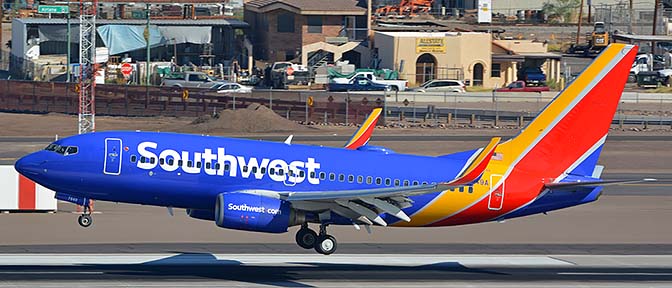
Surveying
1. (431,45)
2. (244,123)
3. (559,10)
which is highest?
(559,10)

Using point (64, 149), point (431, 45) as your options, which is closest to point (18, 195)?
point (64, 149)

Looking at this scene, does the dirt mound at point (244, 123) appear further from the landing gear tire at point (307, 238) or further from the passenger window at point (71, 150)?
the passenger window at point (71, 150)

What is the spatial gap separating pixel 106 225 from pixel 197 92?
51239 mm

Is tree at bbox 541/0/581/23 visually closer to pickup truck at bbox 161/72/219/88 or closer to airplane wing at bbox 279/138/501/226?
pickup truck at bbox 161/72/219/88

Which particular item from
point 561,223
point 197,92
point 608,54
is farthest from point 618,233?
point 197,92

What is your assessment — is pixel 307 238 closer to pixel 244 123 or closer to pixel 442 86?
pixel 244 123

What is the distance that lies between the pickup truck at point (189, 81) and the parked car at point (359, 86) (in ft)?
41.6

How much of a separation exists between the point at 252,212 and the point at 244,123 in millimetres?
56331

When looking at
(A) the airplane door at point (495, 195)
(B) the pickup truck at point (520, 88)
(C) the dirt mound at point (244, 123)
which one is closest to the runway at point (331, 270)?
(A) the airplane door at point (495, 195)

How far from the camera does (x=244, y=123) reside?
316 ft

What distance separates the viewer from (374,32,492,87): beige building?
132500 mm

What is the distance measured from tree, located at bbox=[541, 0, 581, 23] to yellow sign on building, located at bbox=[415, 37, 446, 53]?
44947mm

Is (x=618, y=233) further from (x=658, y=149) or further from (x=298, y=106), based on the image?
(x=298, y=106)

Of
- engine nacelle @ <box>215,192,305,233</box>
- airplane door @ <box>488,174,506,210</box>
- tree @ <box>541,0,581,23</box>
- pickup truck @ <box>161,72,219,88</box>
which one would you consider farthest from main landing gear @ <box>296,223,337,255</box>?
tree @ <box>541,0,581,23</box>
